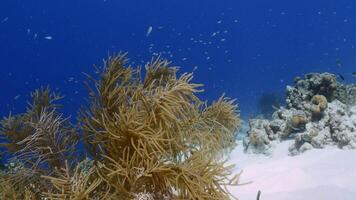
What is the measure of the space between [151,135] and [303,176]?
337cm

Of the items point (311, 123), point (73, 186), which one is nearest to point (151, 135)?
point (73, 186)

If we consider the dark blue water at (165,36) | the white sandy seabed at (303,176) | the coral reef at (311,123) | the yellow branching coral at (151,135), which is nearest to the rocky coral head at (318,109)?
the coral reef at (311,123)

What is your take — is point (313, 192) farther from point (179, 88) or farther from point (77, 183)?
point (77, 183)

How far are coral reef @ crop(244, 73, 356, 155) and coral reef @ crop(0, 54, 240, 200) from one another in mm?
Result: 3612

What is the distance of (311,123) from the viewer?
8.84 meters

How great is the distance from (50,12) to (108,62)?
105830 millimetres

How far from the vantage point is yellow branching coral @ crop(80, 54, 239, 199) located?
3.94 m

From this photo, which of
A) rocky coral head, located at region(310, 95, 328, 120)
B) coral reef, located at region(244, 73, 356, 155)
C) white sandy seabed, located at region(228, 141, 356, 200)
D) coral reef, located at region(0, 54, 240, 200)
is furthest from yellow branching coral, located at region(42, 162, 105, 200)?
rocky coral head, located at region(310, 95, 328, 120)

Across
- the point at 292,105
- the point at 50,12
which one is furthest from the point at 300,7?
the point at 292,105

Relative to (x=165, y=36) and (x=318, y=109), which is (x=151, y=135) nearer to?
(x=318, y=109)

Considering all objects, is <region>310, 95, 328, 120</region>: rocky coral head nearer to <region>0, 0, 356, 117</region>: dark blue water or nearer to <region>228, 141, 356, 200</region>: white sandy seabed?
<region>228, 141, 356, 200</region>: white sandy seabed

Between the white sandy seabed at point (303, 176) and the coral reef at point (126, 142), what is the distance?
1.33 m

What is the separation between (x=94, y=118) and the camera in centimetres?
445

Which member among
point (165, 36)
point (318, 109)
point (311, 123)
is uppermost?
point (165, 36)
